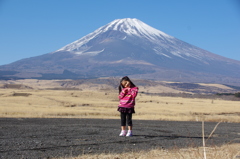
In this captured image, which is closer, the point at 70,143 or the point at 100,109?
the point at 70,143

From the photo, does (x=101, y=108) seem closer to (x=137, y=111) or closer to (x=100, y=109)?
(x=100, y=109)

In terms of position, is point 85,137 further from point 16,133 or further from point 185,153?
point 185,153

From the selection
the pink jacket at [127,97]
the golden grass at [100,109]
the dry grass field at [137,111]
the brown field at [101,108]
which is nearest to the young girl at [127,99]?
the pink jacket at [127,97]

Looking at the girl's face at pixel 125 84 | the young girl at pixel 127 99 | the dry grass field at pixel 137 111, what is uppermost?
the girl's face at pixel 125 84

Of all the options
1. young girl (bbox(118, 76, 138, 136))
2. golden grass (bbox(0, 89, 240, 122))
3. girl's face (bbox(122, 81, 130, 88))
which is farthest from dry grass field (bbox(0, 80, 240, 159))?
girl's face (bbox(122, 81, 130, 88))

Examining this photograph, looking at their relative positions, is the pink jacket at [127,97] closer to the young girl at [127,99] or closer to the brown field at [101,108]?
the young girl at [127,99]

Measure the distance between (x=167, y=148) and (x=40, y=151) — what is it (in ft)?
10.00

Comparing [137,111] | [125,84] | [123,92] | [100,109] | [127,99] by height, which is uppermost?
[125,84]

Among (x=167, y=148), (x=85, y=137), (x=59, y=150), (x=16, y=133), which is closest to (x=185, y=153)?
(x=167, y=148)

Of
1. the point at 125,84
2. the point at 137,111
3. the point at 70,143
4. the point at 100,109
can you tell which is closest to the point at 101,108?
the point at 100,109

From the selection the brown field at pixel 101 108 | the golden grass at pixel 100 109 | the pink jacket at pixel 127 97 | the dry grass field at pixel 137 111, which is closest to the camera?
the dry grass field at pixel 137 111

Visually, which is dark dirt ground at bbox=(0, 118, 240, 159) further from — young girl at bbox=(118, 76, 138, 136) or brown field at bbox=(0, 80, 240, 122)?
brown field at bbox=(0, 80, 240, 122)

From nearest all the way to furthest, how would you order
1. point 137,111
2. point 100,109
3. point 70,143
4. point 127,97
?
1. point 70,143
2. point 127,97
3. point 137,111
4. point 100,109

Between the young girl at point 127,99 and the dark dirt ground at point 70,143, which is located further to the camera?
the young girl at point 127,99
